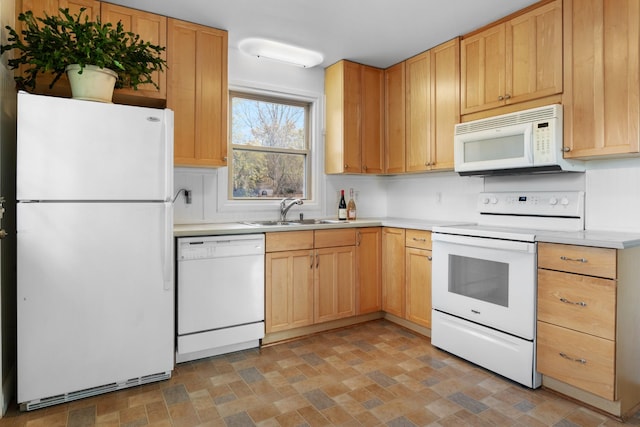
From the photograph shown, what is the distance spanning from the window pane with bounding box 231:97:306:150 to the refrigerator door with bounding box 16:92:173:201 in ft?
4.09

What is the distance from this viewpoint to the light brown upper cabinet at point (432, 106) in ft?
10.5

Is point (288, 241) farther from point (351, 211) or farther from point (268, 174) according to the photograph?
point (351, 211)

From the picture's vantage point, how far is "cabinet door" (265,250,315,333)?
2.97 metres

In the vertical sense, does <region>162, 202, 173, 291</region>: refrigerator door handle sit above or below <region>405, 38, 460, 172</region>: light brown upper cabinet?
below

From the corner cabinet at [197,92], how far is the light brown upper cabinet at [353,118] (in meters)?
1.14

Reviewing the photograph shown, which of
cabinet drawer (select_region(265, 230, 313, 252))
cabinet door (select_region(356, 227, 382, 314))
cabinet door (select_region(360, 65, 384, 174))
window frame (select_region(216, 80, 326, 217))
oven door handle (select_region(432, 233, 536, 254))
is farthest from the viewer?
cabinet door (select_region(360, 65, 384, 174))

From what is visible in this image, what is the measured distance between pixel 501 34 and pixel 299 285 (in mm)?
2422

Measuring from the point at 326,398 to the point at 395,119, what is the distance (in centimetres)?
263

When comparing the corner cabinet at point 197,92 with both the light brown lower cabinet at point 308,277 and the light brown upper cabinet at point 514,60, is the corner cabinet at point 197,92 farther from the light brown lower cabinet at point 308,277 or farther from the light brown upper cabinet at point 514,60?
the light brown upper cabinet at point 514,60

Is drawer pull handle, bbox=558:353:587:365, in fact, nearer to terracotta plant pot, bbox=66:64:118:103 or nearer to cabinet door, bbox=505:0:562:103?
cabinet door, bbox=505:0:562:103

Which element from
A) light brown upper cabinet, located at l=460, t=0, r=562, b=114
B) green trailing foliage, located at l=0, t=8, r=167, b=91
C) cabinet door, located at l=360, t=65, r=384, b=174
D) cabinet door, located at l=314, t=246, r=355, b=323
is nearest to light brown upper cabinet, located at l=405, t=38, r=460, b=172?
light brown upper cabinet, located at l=460, t=0, r=562, b=114

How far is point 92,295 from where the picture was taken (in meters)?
2.15

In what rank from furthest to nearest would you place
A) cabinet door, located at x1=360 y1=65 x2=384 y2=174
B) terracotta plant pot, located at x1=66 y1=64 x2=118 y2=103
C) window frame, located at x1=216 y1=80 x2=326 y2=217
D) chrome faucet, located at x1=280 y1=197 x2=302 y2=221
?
cabinet door, located at x1=360 y1=65 x2=384 y2=174, chrome faucet, located at x1=280 y1=197 x2=302 y2=221, window frame, located at x1=216 y1=80 x2=326 y2=217, terracotta plant pot, located at x1=66 y1=64 x2=118 y2=103

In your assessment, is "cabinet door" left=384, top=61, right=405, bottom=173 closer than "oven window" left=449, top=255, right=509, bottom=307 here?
No
